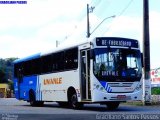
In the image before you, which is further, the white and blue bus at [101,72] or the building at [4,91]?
the building at [4,91]

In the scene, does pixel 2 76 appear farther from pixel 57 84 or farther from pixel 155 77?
pixel 57 84

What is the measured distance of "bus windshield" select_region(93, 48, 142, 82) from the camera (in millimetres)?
Answer: 22078

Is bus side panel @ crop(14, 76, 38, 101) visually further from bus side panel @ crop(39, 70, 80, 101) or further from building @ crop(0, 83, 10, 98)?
building @ crop(0, 83, 10, 98)

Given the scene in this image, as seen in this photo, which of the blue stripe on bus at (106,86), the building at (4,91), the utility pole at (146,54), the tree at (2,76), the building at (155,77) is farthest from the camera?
the tree at (2,76)

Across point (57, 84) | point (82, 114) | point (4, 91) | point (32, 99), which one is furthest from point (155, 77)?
point (4, 91)

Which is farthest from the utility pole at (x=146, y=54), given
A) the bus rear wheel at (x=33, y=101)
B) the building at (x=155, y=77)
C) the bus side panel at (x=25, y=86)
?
the building at (x=155, y=77)

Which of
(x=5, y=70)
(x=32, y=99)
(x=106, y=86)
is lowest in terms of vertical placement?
(x=32, y=99)

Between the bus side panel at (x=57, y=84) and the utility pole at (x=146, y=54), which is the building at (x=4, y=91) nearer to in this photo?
the utility pole at (x=146, y=54)

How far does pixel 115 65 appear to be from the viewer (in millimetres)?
22219

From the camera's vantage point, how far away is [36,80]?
29.7 m

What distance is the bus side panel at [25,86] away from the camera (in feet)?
99.2

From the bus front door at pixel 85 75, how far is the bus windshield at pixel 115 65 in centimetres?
68

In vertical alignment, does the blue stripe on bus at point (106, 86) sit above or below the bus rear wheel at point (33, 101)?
above

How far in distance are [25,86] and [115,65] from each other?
35.9 feet
